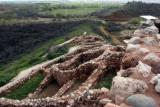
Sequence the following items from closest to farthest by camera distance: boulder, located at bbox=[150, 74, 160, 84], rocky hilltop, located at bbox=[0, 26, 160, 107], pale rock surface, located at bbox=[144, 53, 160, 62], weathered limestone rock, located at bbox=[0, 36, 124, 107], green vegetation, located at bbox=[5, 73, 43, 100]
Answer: rocky hilltop, located at bbox=[0, 26, 160, 107], boulder, located at bbox=[150, 74, 160, 84], pale rock surface, located at bbox=[144, 53, 160, 62], weathered limestone rock, located at bbox=[0, 36, 124, 107], green vegetation, located at bbox=[5, 73, 43, 100]

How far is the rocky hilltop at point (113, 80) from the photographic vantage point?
13466 millimetres

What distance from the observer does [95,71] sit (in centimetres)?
Answer: 2275

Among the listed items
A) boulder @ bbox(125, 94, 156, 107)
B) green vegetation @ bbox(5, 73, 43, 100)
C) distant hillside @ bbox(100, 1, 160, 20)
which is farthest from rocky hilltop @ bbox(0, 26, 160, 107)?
distant hillside @ bbox(100, 1, 160, 20)

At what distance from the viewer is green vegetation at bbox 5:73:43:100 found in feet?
83.3

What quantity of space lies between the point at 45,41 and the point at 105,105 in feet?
167

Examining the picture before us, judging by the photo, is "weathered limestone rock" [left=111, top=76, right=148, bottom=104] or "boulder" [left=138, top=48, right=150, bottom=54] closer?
"weathered limestone rock" [left=111, top=76, right=148, bottom=104]

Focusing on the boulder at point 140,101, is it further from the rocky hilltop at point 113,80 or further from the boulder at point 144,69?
the boulder at point 144,69

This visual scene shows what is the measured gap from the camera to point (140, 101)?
12.8 meters

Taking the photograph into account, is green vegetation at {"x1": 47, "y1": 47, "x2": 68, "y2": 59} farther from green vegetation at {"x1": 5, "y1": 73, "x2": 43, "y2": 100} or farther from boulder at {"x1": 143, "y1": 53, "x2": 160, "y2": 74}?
boulder at {"x1": 143, "y1": 53, "x2": 160, "y2": 74}

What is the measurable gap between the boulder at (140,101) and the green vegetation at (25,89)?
12.8 metres

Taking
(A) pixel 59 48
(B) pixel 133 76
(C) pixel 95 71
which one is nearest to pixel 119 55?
(C) pixel 95 71

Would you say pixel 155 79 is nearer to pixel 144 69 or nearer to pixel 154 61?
pixel 144 69

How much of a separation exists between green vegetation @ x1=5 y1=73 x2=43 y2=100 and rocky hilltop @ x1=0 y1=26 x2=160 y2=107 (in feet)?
1.41

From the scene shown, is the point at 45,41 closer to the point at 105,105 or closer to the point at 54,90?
the point at 54,90
